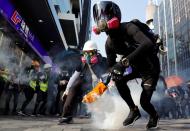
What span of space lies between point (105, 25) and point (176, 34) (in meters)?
102

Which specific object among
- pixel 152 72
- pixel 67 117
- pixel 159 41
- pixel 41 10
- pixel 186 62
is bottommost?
pixel 67 117

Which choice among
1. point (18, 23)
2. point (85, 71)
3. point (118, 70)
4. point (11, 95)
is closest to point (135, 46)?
point (118, 70)

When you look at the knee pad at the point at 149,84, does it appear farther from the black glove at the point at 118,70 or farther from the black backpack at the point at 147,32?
the black backpack at the point at 147,32

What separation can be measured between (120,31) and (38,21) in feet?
44.9

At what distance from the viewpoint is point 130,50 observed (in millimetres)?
4957

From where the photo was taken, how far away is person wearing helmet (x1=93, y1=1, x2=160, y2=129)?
4625mm

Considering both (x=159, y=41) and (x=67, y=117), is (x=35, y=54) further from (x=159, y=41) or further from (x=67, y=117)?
(x=159, y=41)

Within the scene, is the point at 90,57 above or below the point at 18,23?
below

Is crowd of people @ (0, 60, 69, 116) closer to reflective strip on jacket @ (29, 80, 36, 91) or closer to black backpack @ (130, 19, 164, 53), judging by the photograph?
reflective strip on jacket @ (29, 80, 36, 91)

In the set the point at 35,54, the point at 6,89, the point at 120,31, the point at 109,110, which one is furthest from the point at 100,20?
the point at 35,54

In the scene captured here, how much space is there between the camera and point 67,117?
6922 mm

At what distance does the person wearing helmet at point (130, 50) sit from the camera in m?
4.62

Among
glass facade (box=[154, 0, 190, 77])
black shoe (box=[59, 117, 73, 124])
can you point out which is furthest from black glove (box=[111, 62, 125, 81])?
glass facade (box=[154, 0, 190, 77])

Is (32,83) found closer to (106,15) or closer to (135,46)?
(106,15)
